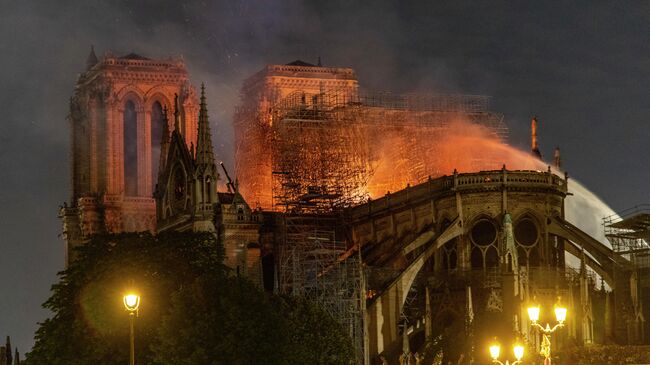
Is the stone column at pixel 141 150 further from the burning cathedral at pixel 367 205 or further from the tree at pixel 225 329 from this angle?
the tree at pixel 225 329

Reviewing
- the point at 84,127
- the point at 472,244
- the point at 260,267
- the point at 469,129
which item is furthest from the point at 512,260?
the point at 84,127

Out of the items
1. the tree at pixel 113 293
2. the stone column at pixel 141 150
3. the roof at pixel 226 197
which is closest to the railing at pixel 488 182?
the roof at pixel 226 197

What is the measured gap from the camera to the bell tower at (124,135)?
393 ft

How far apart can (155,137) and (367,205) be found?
27.7 m

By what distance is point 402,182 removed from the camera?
355ft

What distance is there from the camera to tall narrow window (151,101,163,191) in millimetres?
122688

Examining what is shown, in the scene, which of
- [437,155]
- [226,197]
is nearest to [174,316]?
[226,197]

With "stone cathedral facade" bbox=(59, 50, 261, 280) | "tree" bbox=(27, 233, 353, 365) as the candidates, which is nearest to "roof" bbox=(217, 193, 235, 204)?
"stone cathedral facade" bbox=(59, 50, 261, 280)

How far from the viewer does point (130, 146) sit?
122750mm

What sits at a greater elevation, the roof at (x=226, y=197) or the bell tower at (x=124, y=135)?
the bell tower at (x=124, y=135)

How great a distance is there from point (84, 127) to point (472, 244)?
4053cm

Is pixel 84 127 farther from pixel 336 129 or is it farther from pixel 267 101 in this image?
pixel 336 129

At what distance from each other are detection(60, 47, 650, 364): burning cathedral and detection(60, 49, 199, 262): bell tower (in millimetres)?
134

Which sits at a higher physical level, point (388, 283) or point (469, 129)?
point (469, 129)
